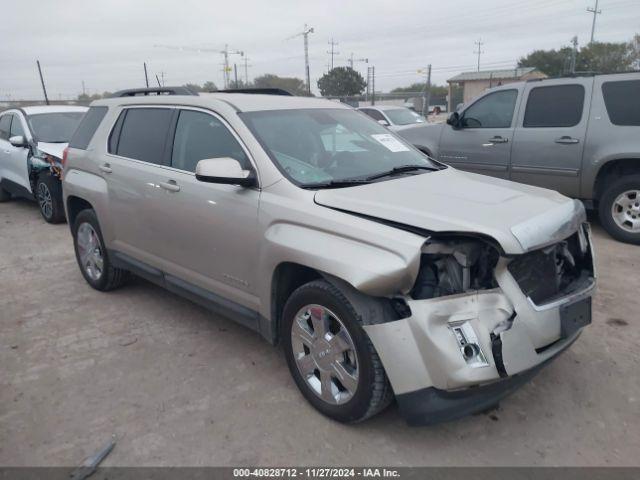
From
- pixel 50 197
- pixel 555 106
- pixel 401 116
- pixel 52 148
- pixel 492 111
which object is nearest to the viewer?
pixel 555 106

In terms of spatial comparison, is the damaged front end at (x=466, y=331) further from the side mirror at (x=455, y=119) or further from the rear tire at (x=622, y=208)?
the side mirror at (x=455, y=119)

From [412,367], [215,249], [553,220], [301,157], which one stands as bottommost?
[412,367]

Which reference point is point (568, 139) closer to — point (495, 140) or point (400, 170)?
point (495, 140)

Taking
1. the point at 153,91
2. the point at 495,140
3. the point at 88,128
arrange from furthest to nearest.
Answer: the point at 495,140, the point at 88,128, the point at 153,91

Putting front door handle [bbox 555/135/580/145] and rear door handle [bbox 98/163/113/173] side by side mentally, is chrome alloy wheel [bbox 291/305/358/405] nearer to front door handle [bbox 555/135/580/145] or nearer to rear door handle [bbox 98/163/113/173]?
rear door handle [bbox 98/163/113/173]

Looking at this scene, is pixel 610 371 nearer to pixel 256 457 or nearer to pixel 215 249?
pixel 256 457

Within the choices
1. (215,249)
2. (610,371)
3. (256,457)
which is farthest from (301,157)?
(610,371)

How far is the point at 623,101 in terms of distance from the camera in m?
5.95

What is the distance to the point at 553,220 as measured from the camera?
8.92ft

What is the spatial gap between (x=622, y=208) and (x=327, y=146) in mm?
4312

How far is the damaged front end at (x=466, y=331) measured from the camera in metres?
2.35

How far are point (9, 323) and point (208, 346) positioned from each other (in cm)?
189

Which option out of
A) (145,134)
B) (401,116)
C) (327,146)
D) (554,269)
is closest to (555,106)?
(327,146)

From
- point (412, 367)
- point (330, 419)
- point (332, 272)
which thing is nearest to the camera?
point (412, 367)
